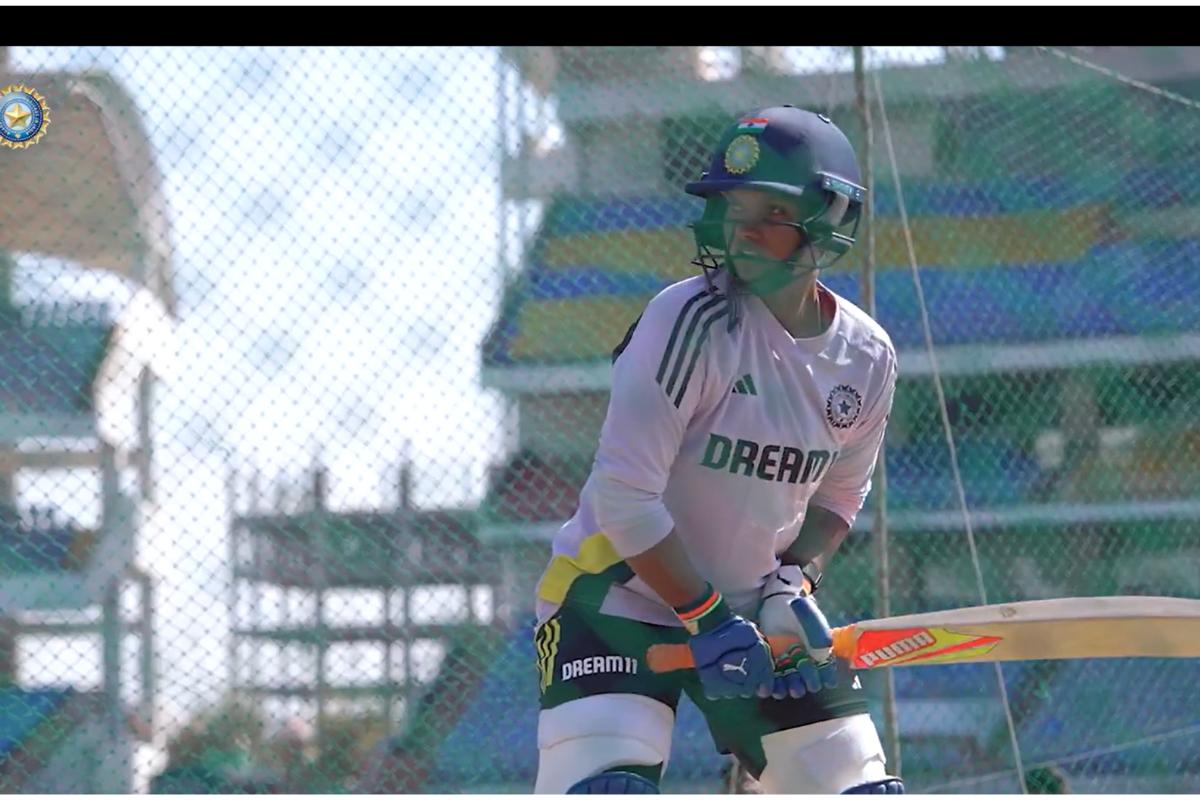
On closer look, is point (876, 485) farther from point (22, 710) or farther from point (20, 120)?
point (20, 120)

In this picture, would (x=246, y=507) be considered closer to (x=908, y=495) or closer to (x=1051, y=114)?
(x=908, y=495)

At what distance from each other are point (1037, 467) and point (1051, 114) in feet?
4.10

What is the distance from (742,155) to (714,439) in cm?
52

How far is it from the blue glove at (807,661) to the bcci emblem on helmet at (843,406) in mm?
356

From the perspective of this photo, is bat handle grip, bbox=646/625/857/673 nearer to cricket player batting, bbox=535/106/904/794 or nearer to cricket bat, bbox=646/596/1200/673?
cricket player batting, bbox=535/106/904/794

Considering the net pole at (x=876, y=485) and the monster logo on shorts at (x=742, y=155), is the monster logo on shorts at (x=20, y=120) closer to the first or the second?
the net pole at (x=876, y=485)

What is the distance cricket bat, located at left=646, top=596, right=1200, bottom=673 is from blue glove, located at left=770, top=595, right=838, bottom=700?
0.10 metres

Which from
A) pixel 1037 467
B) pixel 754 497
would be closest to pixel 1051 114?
pixel 1037 467

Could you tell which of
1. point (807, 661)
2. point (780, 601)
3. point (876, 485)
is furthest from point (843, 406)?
point (876, 485)

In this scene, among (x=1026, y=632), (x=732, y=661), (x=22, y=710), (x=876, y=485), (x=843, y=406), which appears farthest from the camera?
(x=876, y=485)

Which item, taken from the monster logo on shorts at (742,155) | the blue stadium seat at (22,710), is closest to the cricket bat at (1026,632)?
the monster logo on shorts at (742,155)

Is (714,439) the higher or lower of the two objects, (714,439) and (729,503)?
the higher

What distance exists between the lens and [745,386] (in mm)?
3215

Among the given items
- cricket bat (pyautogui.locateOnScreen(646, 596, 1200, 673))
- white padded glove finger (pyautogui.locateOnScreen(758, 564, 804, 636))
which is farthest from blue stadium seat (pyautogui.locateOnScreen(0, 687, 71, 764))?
cricket bat (pyautogui.locateOnScreen(646, 596, 1200, 673))
